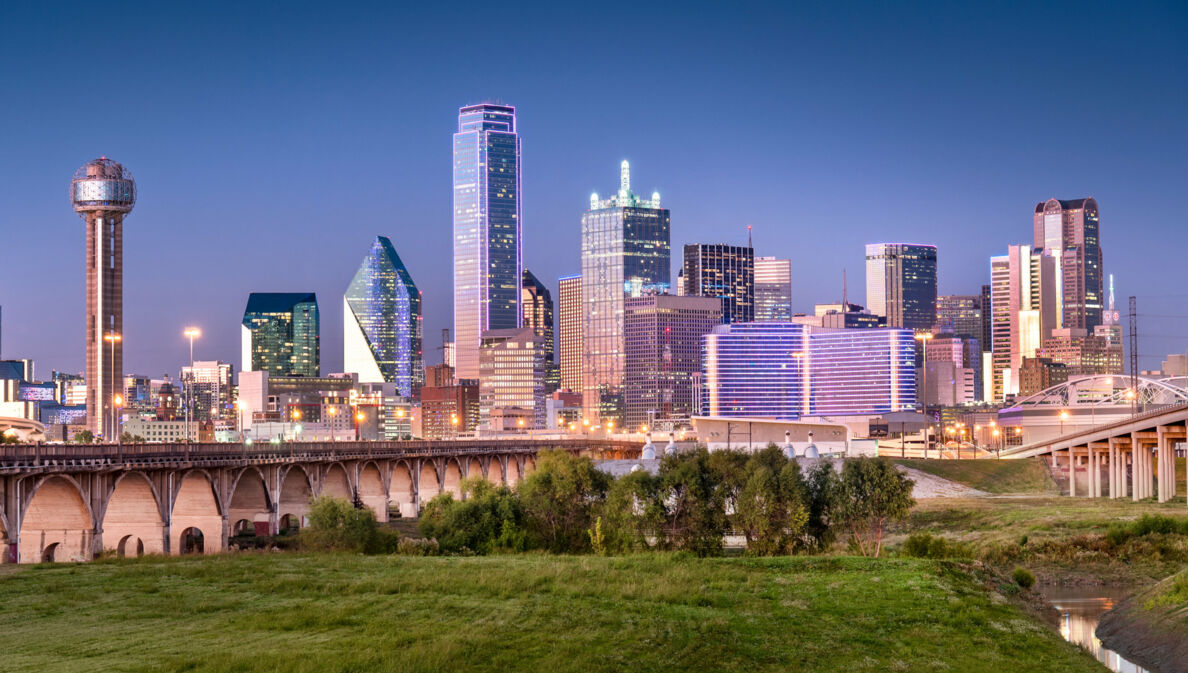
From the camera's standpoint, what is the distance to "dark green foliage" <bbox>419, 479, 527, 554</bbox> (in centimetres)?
8094

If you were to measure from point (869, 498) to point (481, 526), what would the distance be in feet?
85.1

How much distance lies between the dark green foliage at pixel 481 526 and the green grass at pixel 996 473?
73.0 metres

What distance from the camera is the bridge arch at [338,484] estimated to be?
135 m

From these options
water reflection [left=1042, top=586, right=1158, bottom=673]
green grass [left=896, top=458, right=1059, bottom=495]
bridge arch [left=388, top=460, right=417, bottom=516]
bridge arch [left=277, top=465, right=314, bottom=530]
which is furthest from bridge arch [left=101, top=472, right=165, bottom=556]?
green grass [left=896, top=458, right=1059, bottom=495]

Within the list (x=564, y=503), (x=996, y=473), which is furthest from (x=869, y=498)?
(x=996, y=473)

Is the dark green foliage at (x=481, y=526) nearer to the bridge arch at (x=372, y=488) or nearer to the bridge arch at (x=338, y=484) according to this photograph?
the bridge arch at (x=338, y=484)

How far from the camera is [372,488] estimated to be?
5669 inches

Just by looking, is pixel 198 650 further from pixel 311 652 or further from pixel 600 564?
pixel 600 564

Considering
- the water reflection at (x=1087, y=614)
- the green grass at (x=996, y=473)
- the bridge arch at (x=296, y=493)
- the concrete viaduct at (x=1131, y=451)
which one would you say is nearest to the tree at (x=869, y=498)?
the water reflection at (x=1087, y=614)

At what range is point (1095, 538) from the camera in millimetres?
84500

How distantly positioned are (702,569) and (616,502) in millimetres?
24419

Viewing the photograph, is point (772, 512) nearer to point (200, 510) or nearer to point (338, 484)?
point (200, 510)

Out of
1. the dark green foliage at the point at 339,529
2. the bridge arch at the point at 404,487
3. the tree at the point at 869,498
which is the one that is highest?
the tree at the point at 869,498

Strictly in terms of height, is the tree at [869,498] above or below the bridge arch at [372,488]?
above
